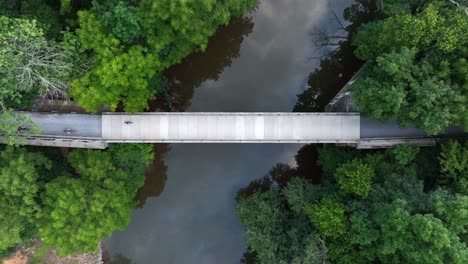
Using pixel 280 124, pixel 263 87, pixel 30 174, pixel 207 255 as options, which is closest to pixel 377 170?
pixel 280 124

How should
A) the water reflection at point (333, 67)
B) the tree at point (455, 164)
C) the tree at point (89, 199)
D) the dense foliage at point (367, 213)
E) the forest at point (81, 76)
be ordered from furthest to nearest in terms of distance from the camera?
the water reflection at point (333, 67) → the tree at point (455, 164) → the tree at point (89, 199) → the forest at point (81, 76) → the dense foliage at point (367, 213)

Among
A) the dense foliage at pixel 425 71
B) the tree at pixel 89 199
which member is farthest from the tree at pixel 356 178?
the tree at pixel 89 199

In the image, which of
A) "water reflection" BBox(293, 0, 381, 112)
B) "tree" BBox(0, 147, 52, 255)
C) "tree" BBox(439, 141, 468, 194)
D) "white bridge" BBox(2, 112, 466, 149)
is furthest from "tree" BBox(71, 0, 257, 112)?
"tree" BBox(439, 141, 468, 194)

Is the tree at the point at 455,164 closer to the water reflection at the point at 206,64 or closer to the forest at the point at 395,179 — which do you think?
the forest at the point at 395,179

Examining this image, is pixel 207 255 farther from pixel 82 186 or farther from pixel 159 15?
pixel 159 15

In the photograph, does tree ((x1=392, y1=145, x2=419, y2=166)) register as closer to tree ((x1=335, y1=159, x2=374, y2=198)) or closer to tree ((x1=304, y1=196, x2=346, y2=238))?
tree ((x1=335, y1=159, x2=374, y2=198))

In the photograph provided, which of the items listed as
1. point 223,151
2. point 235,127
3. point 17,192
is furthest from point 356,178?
point 17,192
